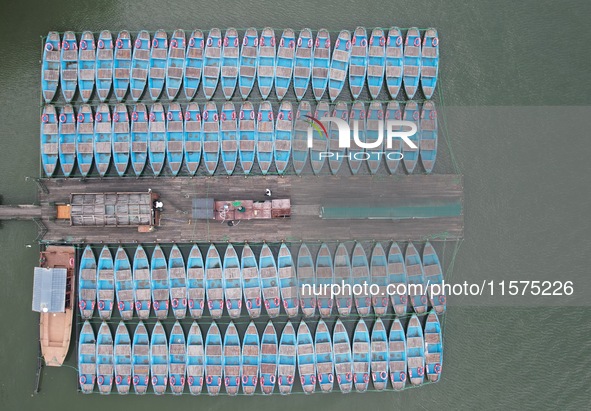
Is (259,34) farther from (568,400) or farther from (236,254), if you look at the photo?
(568,400)

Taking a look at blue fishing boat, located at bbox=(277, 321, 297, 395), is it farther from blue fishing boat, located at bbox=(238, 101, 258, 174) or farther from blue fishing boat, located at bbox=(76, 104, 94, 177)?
blue fishing boat, located at bbox=(76, 104, 94, 177)

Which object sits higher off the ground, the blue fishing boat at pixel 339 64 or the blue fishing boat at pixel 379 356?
the blue fishing boat at pixel 339 64

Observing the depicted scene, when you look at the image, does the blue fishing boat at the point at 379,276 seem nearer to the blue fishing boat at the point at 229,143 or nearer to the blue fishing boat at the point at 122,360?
the blue fishing boat at the point at 229,143

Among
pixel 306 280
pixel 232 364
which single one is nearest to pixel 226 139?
pixel 306 280

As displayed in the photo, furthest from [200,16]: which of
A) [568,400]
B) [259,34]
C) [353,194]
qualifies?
[568,400]

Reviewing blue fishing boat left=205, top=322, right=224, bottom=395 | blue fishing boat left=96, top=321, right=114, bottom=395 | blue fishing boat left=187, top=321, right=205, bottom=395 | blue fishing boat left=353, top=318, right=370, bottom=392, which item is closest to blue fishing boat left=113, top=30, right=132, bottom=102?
blue fishing boat left=96, top=321, right=114, bottom=395

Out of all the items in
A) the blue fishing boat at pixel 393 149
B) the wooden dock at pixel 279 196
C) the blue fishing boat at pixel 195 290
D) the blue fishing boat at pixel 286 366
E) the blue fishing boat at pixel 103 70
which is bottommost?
the blue fishing boat at pixel 286 366

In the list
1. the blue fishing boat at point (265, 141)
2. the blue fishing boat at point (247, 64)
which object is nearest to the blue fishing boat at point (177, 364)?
the blue fishing boat at point (265, 141)
